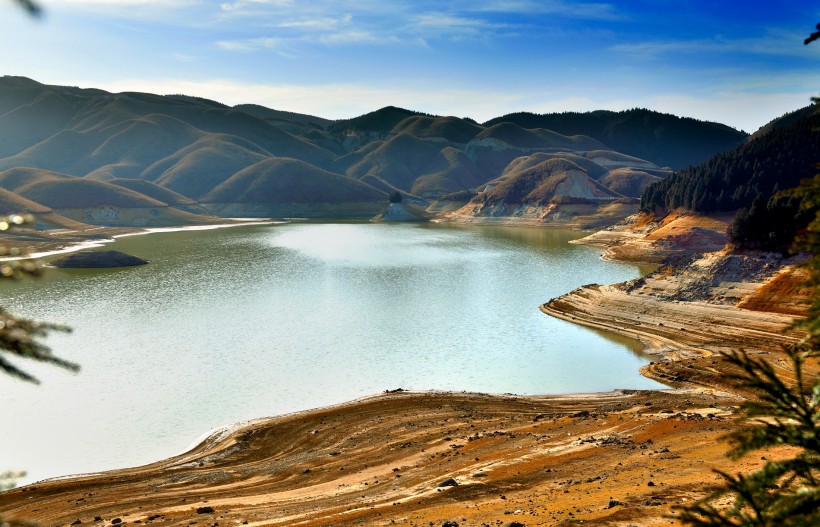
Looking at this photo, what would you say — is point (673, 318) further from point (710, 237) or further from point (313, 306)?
point (710, 237)

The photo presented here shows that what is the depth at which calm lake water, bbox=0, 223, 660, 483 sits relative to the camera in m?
32.5

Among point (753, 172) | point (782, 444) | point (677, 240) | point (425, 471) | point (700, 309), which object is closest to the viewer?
point (782, 444)

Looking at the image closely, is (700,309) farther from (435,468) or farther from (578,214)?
(578,214)

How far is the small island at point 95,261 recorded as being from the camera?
317ft

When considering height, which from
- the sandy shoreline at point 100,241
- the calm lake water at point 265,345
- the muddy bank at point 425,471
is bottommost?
the sandy shoreline at point 100,241

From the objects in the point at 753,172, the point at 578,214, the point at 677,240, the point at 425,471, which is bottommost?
the point at 425,471

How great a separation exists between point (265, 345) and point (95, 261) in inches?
2453

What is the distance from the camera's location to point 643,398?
3506 cm

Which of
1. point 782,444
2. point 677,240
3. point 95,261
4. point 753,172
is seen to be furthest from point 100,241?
point 782,444

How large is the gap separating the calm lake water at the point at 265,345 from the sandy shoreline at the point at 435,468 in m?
3.64

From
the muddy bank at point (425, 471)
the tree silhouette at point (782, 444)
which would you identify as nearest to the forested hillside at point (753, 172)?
the muddy bank at point (425, 471)

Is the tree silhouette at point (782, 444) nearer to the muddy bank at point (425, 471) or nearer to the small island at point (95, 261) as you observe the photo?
the muddy bank at point (425, 471)

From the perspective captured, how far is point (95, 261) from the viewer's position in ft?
322

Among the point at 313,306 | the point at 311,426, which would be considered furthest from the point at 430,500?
the point at 313,306
